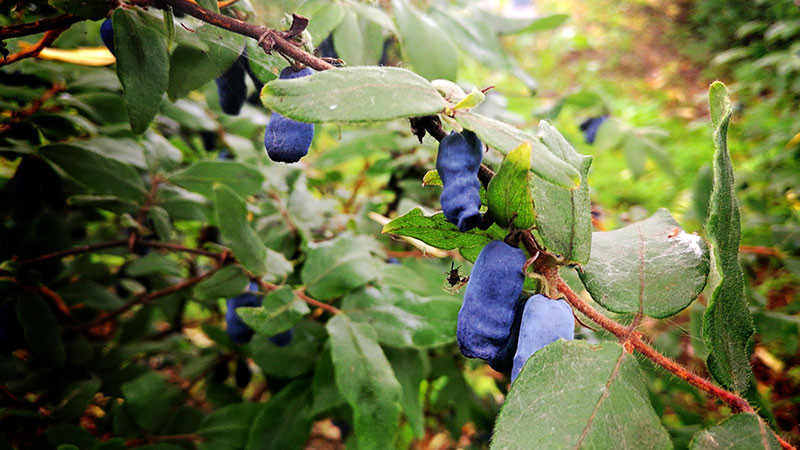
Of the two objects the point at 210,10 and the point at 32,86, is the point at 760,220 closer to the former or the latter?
the point at 210,10

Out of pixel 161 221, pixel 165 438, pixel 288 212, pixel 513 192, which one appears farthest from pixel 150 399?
pixel 513 192

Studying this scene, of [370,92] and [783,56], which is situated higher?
[370,92]

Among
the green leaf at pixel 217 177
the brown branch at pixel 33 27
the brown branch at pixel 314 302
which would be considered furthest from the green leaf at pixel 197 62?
the brown branch at pixel 314 302

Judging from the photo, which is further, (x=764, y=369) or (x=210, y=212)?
(x=764, y=369)

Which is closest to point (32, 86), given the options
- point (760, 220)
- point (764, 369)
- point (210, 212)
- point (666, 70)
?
point (210, 212)

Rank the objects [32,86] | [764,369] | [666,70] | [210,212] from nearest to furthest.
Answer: [32,86] → [210,212] → [764,369] → [666,70]

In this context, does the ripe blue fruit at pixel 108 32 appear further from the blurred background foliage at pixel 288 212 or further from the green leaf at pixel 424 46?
the green leaf at pixel 424 46
